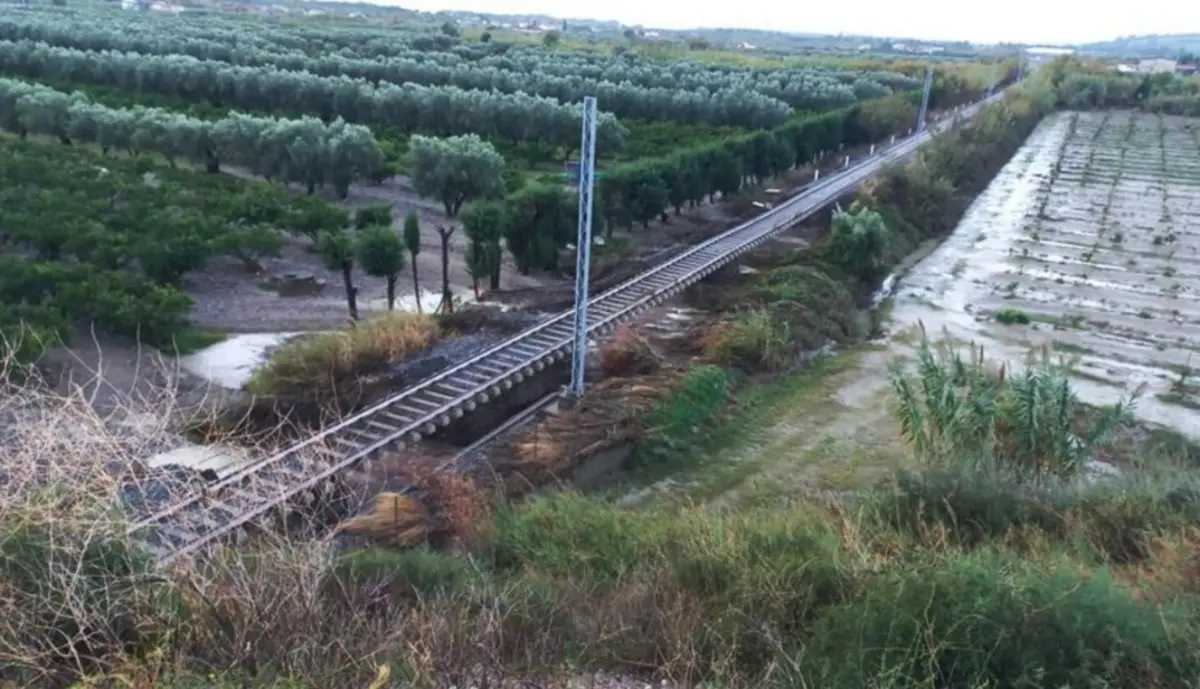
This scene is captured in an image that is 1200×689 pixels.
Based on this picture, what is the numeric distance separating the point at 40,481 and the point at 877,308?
20650 millimetres

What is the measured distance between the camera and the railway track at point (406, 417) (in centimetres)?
971

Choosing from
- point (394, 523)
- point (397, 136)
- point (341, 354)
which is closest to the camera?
point (394, 523)

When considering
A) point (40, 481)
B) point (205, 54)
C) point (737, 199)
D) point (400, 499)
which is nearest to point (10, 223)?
point (400, 499)

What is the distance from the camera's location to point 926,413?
14.6 metres

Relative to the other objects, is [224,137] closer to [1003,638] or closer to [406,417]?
[406,417]

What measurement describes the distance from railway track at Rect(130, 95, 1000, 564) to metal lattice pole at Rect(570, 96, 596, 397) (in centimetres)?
Answer: 80

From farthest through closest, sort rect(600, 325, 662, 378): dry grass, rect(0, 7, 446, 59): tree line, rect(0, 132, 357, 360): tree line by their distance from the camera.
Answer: rect(0, 7, 446, 59): tree line < rect(600, 325, 662, 378): dry grass < rect(0, 132, 357, 360): tree line

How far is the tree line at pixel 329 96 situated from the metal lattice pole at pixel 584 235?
21021mm

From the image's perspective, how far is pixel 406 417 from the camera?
47.3ft

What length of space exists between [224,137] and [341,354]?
1778 cm

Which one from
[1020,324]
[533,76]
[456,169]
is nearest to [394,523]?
[1020,324]

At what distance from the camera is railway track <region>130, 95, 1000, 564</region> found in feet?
31.8

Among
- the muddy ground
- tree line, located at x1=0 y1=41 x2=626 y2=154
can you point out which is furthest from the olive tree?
the muddy ground

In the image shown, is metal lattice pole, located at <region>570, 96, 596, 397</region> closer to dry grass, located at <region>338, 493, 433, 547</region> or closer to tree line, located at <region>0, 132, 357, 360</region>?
dry grass, located at <region>338, 493, 433, 547</region>
